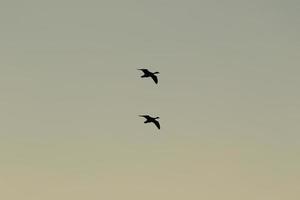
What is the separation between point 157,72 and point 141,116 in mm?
11671

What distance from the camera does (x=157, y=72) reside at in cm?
19200

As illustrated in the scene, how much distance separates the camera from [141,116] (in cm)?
19988
